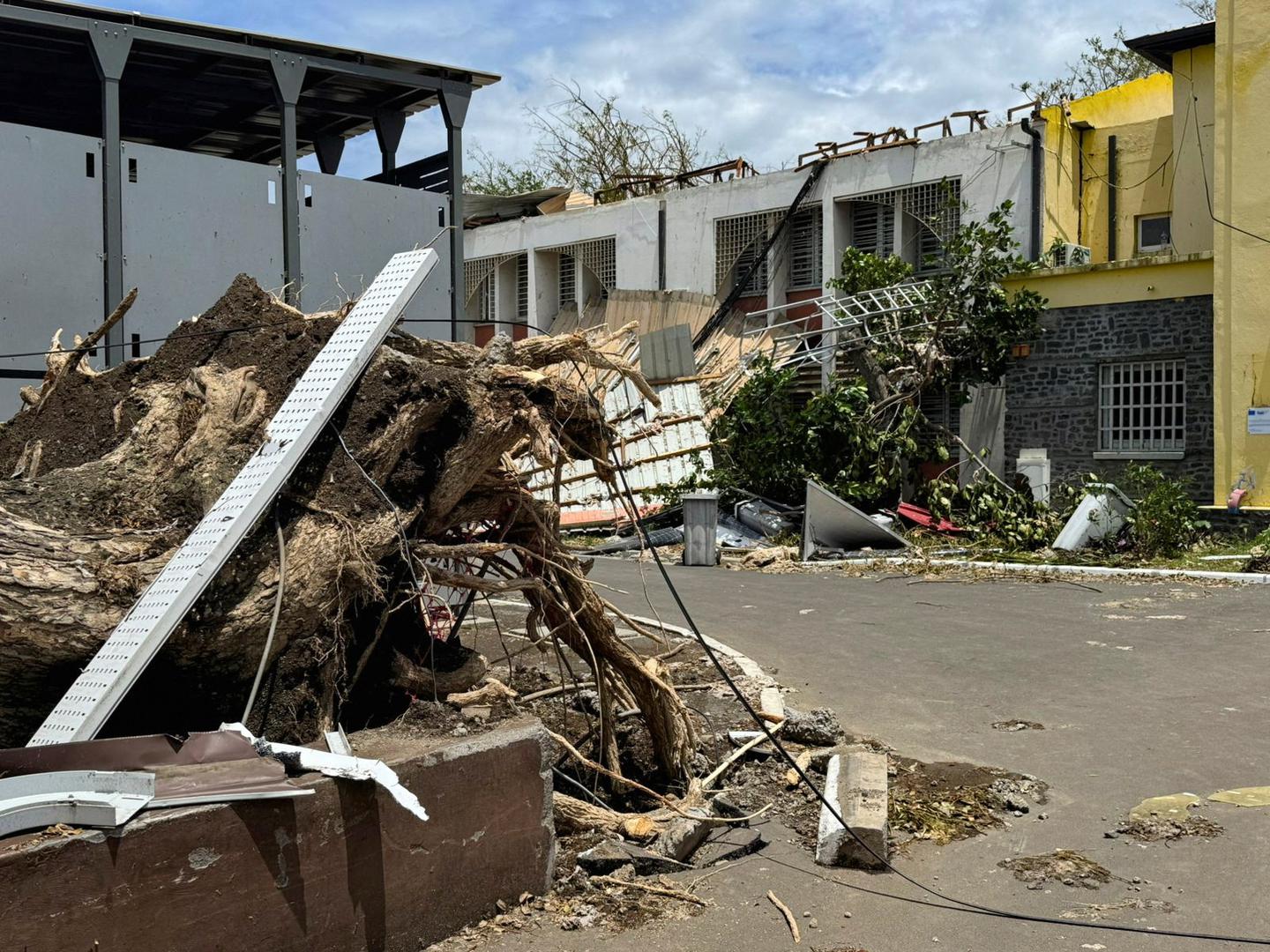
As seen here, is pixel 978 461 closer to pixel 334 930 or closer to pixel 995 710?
pixel 995 710

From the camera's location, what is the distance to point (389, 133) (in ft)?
41.3

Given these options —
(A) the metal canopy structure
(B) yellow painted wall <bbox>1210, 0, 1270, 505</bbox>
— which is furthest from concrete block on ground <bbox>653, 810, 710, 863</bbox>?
(B) yellow painted wall <bbox>1210, 0, 1270, 505</bbox>

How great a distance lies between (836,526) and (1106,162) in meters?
9.71

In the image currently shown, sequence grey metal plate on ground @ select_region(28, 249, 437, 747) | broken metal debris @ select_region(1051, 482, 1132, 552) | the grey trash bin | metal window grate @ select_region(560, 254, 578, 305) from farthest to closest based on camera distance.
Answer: metal window grate @ select_region(560, 254, 578, 305) < the grey trash bin < broken metal debris @ select_region(1051, 482, 1132, 552) < grey metal plate on ground @ select_region(28, 249, 437, 747)

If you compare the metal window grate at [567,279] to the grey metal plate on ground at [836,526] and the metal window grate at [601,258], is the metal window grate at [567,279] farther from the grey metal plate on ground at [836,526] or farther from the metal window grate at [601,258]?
the grey metal plate on ground at [836,526]

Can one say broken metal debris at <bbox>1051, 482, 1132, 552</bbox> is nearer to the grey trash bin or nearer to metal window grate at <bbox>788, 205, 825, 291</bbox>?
the grey trash bin

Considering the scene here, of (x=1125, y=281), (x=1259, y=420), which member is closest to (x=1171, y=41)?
(x=1125, y=281)

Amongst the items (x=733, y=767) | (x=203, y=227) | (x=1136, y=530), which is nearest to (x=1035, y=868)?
(x=733, y=767)

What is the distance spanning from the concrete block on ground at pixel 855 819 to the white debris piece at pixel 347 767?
2.15 meters

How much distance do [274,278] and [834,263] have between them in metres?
15.0

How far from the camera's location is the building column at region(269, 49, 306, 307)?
10508mm

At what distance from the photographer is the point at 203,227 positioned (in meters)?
10.7

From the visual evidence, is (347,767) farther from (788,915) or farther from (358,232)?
(358,232)

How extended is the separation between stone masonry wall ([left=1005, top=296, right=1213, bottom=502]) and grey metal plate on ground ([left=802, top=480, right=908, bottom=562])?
143 inches
